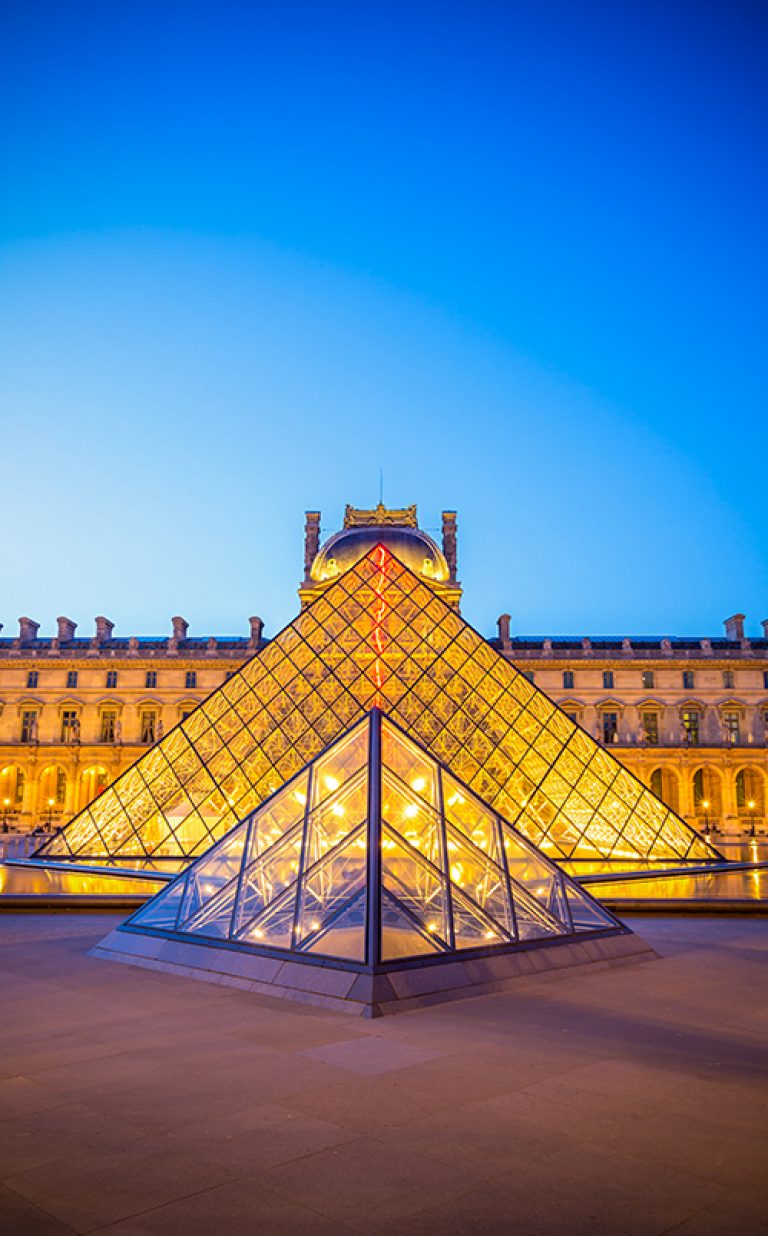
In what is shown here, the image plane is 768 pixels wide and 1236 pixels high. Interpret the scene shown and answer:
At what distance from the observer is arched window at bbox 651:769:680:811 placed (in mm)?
48031

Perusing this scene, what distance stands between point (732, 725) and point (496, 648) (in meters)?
14.1

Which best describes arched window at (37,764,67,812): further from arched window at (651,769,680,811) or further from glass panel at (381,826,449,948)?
glass panel at (381,826,449,948)

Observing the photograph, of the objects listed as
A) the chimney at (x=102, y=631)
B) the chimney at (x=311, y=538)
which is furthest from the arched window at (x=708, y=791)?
the chimney at (x=102, y=631)

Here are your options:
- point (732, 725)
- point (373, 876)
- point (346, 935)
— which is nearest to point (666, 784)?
point (732, 725)

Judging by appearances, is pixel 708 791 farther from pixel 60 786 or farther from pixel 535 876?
pixel 535 876

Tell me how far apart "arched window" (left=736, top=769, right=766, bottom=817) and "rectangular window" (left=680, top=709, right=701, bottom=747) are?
306 centimetres

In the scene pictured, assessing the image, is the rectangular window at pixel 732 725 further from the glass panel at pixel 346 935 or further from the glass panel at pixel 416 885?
the glass panel at pixel 346 935

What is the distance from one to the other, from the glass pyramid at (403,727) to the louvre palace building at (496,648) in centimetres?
2568

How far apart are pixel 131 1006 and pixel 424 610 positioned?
15.3 meters

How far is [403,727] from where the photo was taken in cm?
1883

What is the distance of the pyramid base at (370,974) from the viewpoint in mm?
6430

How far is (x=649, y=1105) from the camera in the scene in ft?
14.0

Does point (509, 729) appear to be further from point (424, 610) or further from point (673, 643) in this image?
point (673, 643)

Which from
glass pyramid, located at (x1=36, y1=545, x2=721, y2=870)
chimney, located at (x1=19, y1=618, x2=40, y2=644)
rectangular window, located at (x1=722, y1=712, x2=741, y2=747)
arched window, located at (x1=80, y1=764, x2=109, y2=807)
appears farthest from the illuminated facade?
chimney, located at (x1=19, y1=618, x2=40, y2=644)
